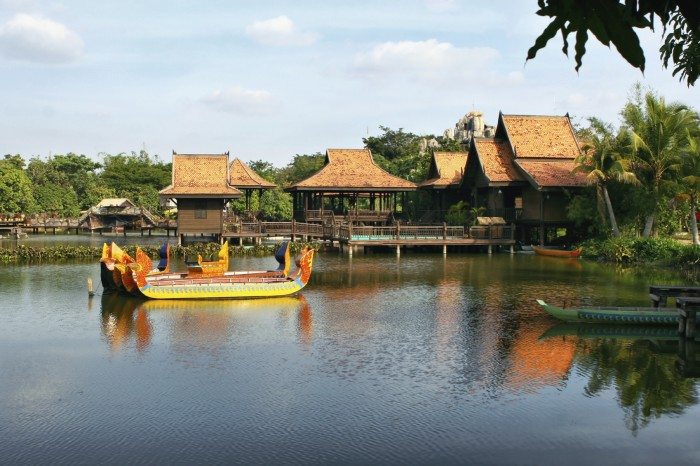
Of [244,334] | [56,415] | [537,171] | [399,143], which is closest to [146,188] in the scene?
[399,143]

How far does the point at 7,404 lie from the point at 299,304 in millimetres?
9748

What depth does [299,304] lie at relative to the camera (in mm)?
19562

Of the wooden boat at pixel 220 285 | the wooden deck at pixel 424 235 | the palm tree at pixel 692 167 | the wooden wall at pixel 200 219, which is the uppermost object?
the palm tree at pixel 692 167

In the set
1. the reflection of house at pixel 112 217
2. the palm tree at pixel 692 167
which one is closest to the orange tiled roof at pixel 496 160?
the palm tree at pixel 692 167

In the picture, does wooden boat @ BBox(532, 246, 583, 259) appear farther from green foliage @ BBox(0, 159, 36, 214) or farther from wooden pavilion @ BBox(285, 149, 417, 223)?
green foliage @ BBox(0, 159, 36, 214)

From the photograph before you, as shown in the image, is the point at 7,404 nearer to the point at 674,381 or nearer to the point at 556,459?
the point at 556,459

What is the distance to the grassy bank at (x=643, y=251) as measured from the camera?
94.7ft

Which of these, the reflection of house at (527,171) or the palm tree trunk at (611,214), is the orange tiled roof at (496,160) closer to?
the reflection of house at (527,171)

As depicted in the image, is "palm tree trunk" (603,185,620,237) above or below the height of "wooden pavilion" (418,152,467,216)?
below

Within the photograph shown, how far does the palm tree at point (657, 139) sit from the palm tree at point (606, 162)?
29.7 inches

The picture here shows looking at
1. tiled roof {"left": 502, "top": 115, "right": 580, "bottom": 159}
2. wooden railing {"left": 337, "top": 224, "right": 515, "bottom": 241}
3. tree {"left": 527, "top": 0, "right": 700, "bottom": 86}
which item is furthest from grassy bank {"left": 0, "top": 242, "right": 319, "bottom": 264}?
tree {"left": 527, "top": 0, "right": 700, "bottom": 86}

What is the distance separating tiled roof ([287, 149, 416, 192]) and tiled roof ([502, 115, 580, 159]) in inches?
248

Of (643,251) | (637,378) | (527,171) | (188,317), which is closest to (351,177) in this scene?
(527,171)

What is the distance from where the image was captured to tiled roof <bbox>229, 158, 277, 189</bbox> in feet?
137
